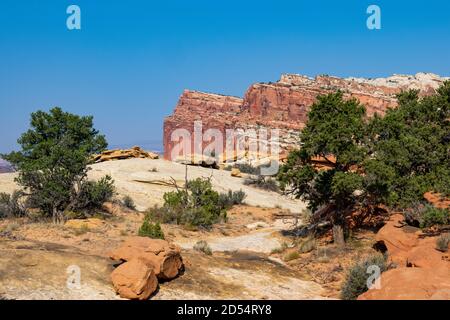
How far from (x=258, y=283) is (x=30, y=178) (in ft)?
52.8

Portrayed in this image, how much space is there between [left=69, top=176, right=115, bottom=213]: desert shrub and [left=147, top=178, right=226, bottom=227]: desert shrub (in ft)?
9.33

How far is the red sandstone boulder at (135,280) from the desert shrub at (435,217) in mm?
9636

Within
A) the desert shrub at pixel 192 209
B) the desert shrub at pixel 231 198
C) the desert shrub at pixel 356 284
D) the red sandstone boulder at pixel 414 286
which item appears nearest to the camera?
the red sandstone boulder at pixel 414 286

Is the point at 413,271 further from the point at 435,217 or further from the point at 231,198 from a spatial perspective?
the point at 231,198

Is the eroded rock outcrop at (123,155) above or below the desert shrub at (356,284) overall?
above

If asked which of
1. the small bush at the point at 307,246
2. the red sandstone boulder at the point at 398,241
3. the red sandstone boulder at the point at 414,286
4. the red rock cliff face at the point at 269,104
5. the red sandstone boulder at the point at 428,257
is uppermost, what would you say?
Answer: the red rock cliff face at the point at 269,104

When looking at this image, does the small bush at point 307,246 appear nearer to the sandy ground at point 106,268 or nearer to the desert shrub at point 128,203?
the sandy ground at point 106,268

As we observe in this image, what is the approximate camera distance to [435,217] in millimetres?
15930

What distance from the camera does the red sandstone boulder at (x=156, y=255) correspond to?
13.0 meters

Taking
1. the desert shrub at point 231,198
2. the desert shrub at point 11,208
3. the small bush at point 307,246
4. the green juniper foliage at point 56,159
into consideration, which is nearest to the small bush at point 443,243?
the small bush at point 307,246

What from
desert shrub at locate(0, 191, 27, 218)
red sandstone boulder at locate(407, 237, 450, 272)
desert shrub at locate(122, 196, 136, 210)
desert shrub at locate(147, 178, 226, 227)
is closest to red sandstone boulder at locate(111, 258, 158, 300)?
red sandstone boulder at locate(407, 237, 450, 272)

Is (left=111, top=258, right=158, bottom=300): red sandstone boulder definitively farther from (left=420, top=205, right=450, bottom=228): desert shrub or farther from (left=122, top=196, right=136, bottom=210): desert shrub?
(left=122, top=196, right=136, bottom=210): desert shrub

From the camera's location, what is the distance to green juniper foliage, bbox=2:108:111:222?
2503cm

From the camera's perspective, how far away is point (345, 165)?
20.0 m
